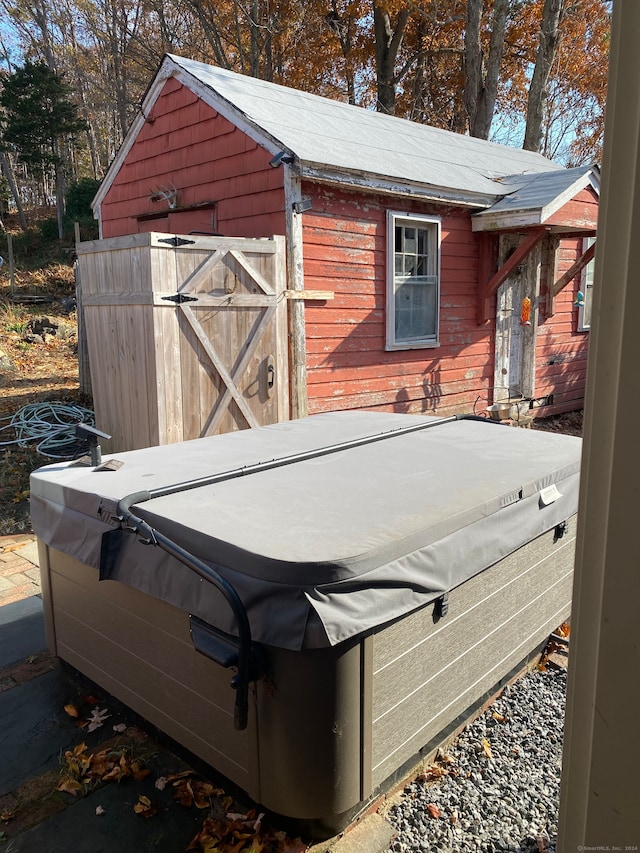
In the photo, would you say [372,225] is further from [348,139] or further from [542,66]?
[542,66]

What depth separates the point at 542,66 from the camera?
1452 cm

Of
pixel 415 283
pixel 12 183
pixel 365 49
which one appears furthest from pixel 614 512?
pixel 12 183

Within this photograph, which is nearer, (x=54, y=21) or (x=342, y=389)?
(x=342, y=389)

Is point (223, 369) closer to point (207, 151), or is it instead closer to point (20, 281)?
point (207, 151)

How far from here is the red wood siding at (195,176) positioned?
22.2 ft

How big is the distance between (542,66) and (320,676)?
1626 cm

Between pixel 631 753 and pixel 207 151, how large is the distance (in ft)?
25.8

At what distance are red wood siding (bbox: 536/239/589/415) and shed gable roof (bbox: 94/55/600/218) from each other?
170 cm

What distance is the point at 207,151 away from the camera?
24.8ft

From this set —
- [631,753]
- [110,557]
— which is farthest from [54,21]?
[631,753]

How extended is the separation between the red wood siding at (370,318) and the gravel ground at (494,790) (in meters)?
4.52

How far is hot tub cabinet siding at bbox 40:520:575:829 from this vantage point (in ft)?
6.37

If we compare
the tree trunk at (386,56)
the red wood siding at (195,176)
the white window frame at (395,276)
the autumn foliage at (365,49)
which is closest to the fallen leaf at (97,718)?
the red wood siding at (195,176)

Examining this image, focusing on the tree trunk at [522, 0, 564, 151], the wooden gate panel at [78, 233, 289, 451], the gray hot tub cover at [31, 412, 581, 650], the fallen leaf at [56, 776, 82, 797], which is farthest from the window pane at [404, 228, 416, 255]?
the tree trunk at [522, 0, 564, 151]
